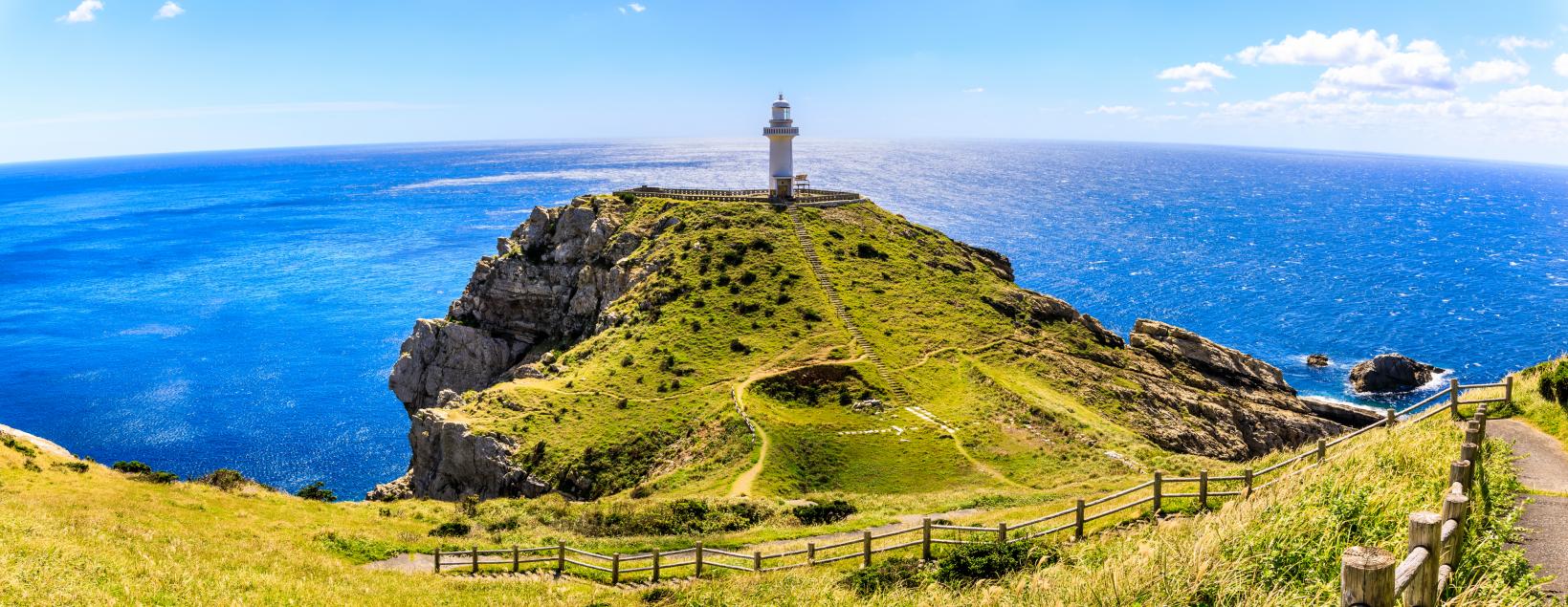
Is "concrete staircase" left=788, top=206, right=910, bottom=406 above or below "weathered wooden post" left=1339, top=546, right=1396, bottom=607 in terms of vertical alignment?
below

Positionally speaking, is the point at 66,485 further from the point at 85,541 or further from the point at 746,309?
the point at 746,309

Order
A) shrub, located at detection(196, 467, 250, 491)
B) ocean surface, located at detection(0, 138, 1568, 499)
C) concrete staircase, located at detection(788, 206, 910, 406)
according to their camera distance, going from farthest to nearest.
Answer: ocean surface, located at detection(0, 138, 1568, 499), concrete staircase, located at detection(788, 206, 910, 406), shrub, located at detection(196, 467, 250, 491)

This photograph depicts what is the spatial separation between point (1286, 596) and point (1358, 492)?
15.0ft

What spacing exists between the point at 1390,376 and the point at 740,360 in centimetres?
6717

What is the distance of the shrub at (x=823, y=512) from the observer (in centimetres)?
3691

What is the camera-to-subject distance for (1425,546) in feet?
26.1

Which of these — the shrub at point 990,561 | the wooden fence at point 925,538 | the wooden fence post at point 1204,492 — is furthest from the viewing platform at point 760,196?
the shrub at point 990,561

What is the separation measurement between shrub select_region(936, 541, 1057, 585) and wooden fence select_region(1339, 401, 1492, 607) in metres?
10.8

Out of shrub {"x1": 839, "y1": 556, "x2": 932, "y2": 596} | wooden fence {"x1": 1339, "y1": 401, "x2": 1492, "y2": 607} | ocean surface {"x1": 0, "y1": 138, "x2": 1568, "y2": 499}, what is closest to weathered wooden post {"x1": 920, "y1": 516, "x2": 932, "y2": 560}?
shrub {"x1": 839, "y1": 556, "x2": 932, "y2": 596}

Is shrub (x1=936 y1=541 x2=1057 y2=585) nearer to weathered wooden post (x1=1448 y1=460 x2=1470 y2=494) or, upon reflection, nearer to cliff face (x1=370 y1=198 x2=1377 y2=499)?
weathered wooden post (x1=1448 y1=460 x2=1470 y2=494)

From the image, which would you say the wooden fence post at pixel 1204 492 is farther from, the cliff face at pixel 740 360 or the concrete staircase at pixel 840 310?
the concrete staircase at pixel 840 310

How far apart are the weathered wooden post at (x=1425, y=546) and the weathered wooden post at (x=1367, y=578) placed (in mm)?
1495

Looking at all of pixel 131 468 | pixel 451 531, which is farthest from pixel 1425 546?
pixel 131 468

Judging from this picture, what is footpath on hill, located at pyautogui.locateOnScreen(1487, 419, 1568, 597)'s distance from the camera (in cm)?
1391
